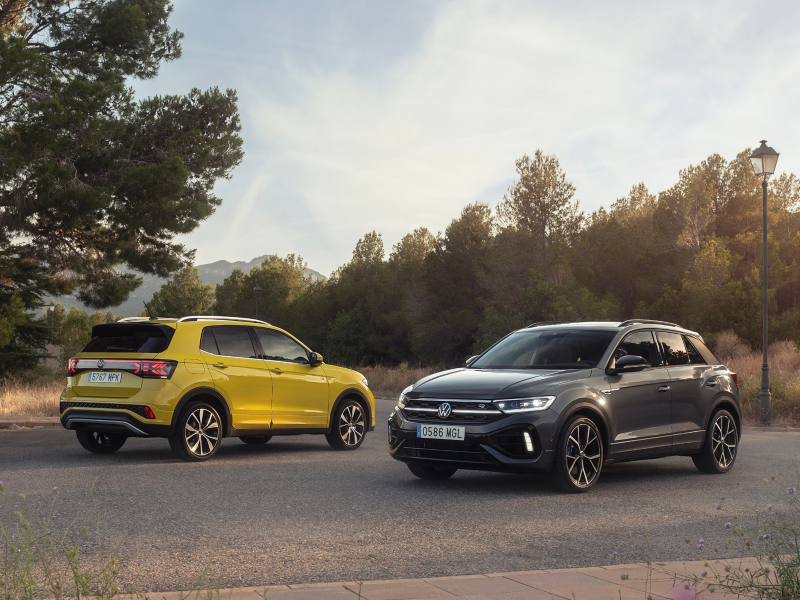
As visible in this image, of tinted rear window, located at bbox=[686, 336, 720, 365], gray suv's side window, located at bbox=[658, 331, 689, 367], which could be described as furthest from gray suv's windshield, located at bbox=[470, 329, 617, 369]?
tinted rear window, located at bbox=[686, 336, 720, 365]

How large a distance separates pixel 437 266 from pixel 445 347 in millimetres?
8460

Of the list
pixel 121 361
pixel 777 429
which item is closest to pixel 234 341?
pixel 121 361

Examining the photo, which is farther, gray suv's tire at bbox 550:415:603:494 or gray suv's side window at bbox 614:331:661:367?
gray suv's side window at bbox 614:331:661:367

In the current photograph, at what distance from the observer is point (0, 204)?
21.8 metres

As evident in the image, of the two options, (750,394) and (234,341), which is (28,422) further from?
(750,394)

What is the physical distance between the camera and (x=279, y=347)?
12.4m

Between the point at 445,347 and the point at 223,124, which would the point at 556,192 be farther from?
the point at 223,124

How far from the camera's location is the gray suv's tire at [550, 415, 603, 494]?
8.28 m

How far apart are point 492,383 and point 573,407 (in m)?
0.84

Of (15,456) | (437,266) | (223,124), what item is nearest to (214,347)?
(15,456)

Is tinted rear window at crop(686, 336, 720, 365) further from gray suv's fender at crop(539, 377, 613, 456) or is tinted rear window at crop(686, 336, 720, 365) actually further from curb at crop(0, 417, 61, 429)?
curb at crop(0, 417, 61, 429)

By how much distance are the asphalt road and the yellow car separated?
48cm

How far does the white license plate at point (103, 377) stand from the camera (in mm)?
10750

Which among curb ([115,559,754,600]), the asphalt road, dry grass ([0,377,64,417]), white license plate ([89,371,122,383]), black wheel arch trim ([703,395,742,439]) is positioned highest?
white license plate ([89,371,122,383])
